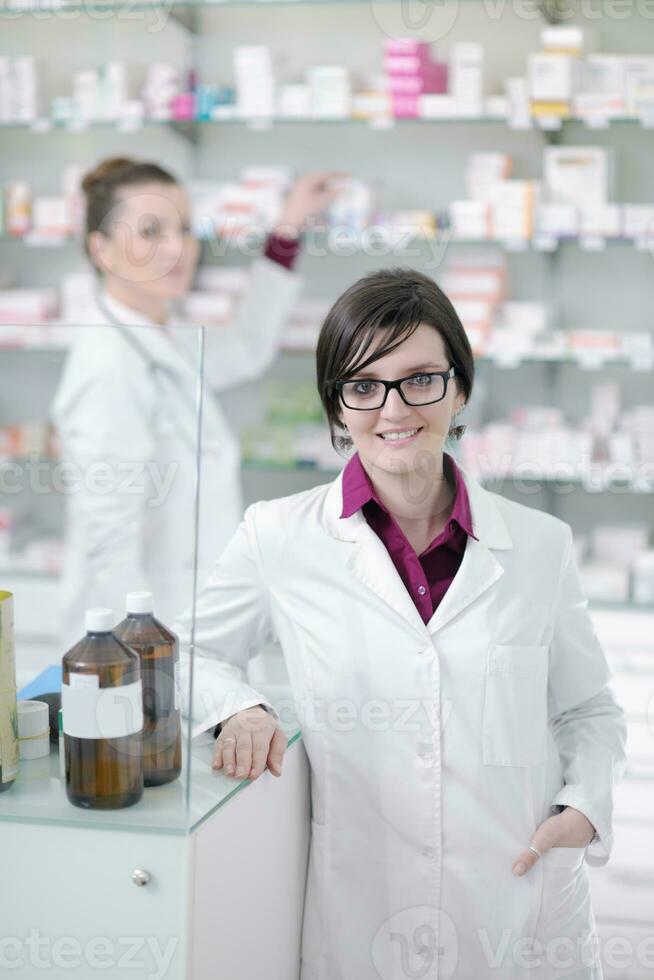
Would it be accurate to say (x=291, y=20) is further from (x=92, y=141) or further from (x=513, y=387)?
(x=513, y=387)

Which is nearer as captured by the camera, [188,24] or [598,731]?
[598,731]

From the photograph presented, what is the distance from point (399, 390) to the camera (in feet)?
4.97

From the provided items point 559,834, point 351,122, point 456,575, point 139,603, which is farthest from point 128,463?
point 351,122

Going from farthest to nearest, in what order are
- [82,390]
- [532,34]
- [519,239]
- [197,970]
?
[532,34]
[519,239]
[82,390]
[197,970]

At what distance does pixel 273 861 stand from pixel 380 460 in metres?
0.54

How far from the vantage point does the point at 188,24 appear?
4137mm

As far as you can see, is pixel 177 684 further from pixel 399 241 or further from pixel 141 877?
pixel 399 241

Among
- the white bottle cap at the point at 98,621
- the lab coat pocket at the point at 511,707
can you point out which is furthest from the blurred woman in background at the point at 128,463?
the lab coat pocket at the point at 511,707

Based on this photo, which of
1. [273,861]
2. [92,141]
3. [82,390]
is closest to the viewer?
[273,861]

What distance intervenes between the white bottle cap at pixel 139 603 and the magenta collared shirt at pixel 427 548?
1.23ft

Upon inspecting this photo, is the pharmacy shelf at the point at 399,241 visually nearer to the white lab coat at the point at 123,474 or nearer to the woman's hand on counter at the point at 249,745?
the white lab coat at the point at 123,474

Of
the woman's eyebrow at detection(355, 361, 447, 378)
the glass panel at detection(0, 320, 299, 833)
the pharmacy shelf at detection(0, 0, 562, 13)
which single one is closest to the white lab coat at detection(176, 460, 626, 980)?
the glass panel at detection(0, 320, 299, 833)

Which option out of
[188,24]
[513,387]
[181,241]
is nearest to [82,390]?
[181,241]

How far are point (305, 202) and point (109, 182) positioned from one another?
72 cm
